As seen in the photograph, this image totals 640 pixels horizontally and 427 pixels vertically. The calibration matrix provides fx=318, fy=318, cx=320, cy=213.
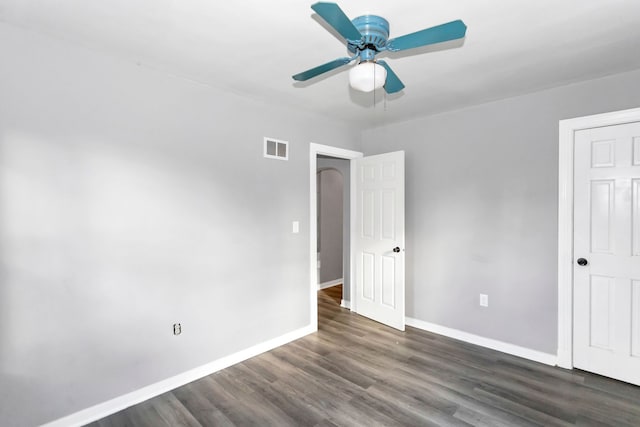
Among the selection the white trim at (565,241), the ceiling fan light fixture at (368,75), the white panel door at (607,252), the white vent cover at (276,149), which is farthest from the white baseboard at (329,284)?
the ceiling fan light fixture at (368,75)

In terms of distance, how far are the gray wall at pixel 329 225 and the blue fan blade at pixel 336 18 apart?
4.15 meters

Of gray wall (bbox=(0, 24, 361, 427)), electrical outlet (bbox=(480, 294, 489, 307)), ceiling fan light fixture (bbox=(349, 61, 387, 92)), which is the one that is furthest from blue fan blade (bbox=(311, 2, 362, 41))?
electrical outlet (bbox=(480, 294, 489, 307))

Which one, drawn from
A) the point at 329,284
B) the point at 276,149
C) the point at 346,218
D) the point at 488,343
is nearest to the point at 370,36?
the point at 276,149

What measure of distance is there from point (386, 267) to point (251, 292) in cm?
165

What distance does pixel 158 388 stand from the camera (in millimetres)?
2439

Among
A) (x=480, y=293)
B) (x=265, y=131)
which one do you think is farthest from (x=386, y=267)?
(x=265, y=131)

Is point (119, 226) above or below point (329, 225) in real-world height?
above

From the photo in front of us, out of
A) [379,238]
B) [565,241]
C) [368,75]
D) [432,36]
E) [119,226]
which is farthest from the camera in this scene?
[379,238]

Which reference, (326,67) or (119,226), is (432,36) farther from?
(119,226)

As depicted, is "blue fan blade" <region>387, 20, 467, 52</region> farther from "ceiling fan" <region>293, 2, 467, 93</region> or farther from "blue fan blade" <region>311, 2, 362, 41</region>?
"blue fan blade" <region>311, 2, 362, 41</region>

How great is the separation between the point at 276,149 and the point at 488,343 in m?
2.91

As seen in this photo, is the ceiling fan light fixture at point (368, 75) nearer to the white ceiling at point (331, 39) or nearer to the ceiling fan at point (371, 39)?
the ceiling fan at point (371, 39)

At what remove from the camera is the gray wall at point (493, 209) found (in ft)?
9.33

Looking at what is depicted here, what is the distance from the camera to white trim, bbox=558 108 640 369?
274cm
